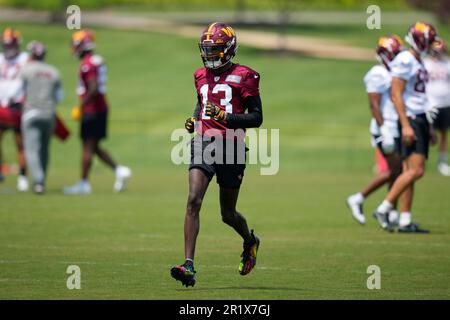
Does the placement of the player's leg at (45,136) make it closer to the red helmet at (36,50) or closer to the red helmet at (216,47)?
the red helmet at (36,50)

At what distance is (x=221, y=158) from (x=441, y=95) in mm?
18043

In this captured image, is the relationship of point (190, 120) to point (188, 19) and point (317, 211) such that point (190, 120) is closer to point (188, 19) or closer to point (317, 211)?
point (317, 211)

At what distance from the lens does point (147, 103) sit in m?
41.0

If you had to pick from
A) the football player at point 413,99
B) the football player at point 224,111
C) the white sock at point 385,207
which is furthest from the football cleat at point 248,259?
the white sock at point 385,207

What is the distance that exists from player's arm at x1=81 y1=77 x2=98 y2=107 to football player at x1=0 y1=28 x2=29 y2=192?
4.49ft

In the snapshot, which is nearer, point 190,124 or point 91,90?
point 190,124

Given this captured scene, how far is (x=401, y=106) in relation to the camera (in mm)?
15000

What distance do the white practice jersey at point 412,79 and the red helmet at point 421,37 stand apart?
0.18 metres

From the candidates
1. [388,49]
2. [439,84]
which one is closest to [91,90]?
[388,49]

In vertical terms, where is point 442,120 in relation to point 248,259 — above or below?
above

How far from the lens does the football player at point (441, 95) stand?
→ 27.5m

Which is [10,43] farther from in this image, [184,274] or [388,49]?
[184,274]

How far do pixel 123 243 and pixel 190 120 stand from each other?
3.62 metres

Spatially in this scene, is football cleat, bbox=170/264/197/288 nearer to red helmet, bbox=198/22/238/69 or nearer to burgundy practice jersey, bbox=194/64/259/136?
burgundy practice jersey, bbox=194/64/259/136
